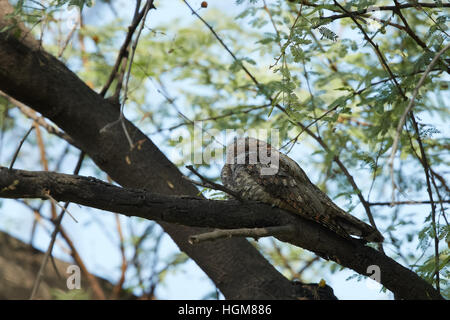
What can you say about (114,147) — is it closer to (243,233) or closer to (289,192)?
(289,192)

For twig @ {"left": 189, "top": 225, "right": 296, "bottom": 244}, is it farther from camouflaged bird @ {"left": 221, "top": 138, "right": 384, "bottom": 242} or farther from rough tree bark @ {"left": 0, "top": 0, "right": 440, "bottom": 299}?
rough tree bark @ {"left": 0, "top": 0, "right": 440, "bottom": 299}

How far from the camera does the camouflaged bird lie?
2.73 meters

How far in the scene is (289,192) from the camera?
2.73 metres

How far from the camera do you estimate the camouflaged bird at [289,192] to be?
2732mm

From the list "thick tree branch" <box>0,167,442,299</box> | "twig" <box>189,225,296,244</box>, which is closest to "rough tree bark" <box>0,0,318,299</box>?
"thick tree branch" <box>0,167,442,299</box>

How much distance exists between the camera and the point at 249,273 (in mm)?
3615

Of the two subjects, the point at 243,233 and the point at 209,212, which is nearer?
the point at 243,233

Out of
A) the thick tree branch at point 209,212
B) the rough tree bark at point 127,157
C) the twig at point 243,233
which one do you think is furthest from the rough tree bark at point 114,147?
the twig at point 243,233

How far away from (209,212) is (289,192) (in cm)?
47

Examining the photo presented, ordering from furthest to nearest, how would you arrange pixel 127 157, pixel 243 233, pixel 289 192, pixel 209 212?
1. pixel 127 157
2. pixel 289 192
3. pixel 209 212
4. pixel 243 233

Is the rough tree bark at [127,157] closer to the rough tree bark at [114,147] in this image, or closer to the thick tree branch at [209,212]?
the rough tree bark at [114,147]

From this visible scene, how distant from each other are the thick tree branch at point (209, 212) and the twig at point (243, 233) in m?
0.07

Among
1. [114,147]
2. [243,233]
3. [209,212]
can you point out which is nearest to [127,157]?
[114,147]
